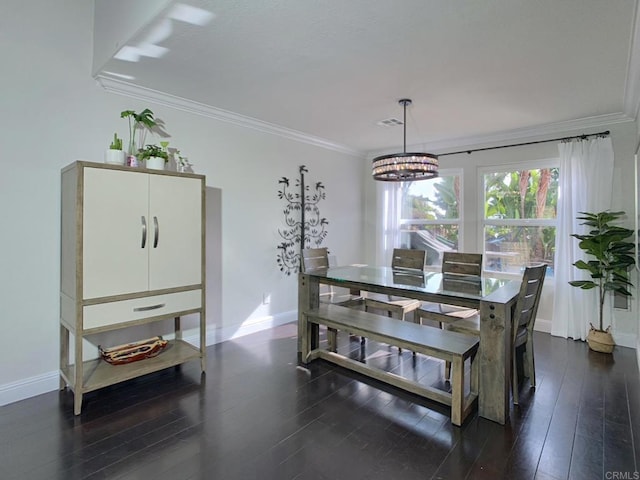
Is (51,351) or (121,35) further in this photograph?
(51,351)

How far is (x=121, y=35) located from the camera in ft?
7.54

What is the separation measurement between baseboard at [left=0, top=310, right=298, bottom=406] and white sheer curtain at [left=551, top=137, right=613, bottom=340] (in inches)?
126

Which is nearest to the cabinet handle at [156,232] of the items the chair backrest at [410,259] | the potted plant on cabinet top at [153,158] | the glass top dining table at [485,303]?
the potted plant on cabinet top at [153,158]

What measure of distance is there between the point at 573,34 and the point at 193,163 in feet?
10.4

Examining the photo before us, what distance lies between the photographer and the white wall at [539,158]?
364cm

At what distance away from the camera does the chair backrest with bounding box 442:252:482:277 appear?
333cm

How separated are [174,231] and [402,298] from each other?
2.39 metres

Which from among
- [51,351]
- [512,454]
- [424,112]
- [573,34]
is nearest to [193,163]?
[51,351]

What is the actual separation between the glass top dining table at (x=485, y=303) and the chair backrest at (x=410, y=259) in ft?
2.05

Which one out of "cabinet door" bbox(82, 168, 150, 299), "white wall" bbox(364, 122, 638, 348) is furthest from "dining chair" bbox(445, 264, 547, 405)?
"cabinet door" bbox(82, 168, 150, 299)

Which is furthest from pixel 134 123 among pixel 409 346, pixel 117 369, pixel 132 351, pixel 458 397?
pixel 458 397

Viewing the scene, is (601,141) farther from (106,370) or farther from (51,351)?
(51,351)

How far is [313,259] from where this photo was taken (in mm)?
3758

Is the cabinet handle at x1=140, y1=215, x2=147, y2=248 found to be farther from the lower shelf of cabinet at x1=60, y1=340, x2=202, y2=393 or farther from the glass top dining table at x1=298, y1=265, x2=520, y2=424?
the glass top dining table at x1=298, y1=265, x2=520, y2=424
